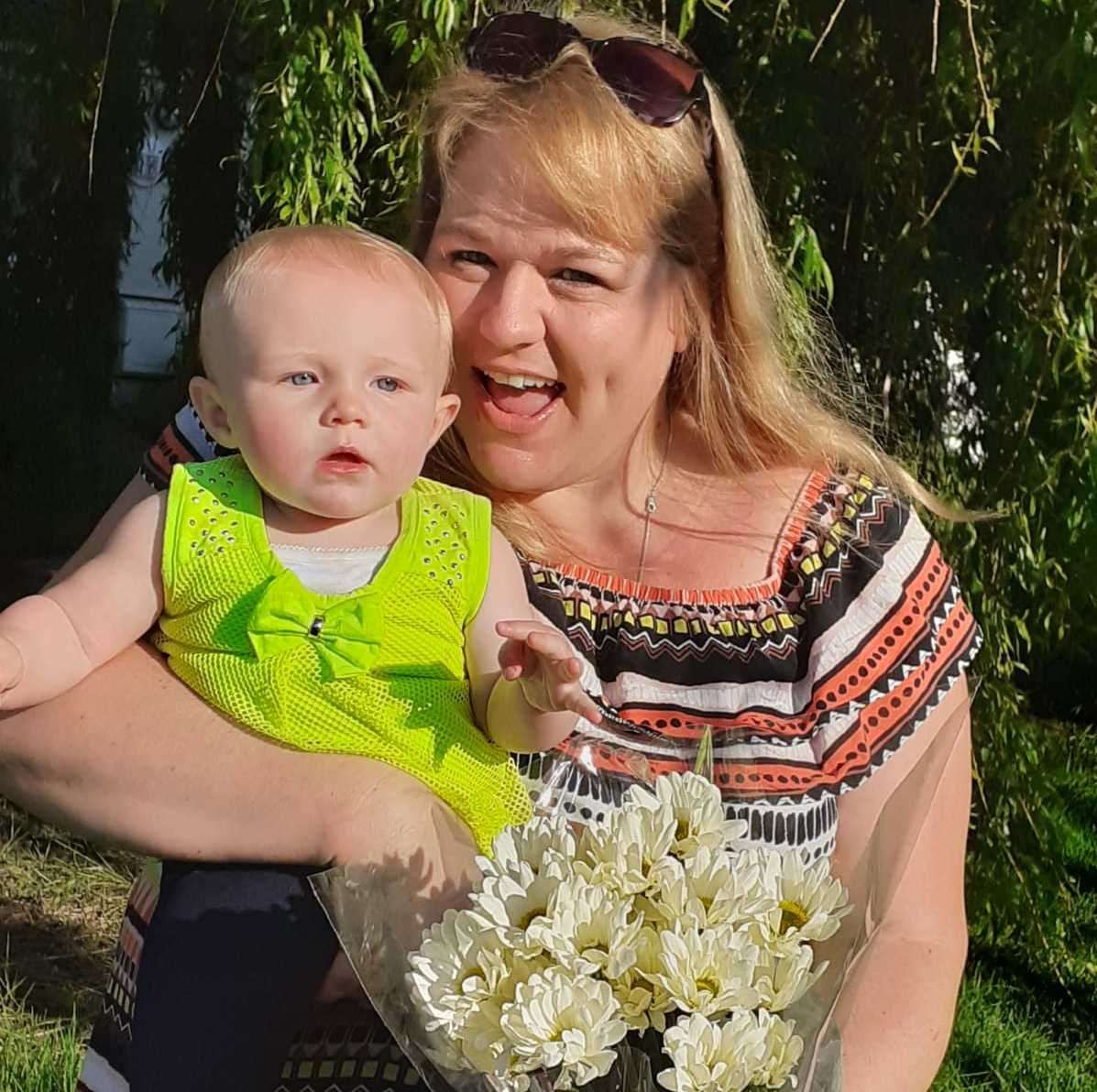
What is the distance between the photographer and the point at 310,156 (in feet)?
8.44

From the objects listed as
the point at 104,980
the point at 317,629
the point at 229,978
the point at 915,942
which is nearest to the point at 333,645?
the point at 317,629

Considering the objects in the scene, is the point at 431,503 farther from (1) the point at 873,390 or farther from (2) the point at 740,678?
(1) the point at 873,390

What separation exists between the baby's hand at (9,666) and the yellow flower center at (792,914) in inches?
27.0

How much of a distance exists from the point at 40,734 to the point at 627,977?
76 centimetres

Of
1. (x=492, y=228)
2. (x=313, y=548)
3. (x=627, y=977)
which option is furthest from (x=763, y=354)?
(x=627, y=977)

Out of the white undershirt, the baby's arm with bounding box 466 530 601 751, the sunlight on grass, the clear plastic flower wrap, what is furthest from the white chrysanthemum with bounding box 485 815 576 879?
the sunlight on grass

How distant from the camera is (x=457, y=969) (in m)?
0.89

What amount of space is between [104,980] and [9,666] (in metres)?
2.97

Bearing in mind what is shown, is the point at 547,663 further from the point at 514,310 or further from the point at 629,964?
the point at 514,310

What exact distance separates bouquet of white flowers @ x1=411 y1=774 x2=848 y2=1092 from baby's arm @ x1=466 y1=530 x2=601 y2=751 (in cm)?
23

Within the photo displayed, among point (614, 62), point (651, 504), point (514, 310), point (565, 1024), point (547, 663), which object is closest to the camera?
point (565, 1024)

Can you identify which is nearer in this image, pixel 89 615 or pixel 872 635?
pixel 89 615

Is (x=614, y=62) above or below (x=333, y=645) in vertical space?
above

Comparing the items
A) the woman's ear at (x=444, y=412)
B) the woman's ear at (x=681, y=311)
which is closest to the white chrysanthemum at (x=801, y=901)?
the woman's ear at (x=444, y=412)
